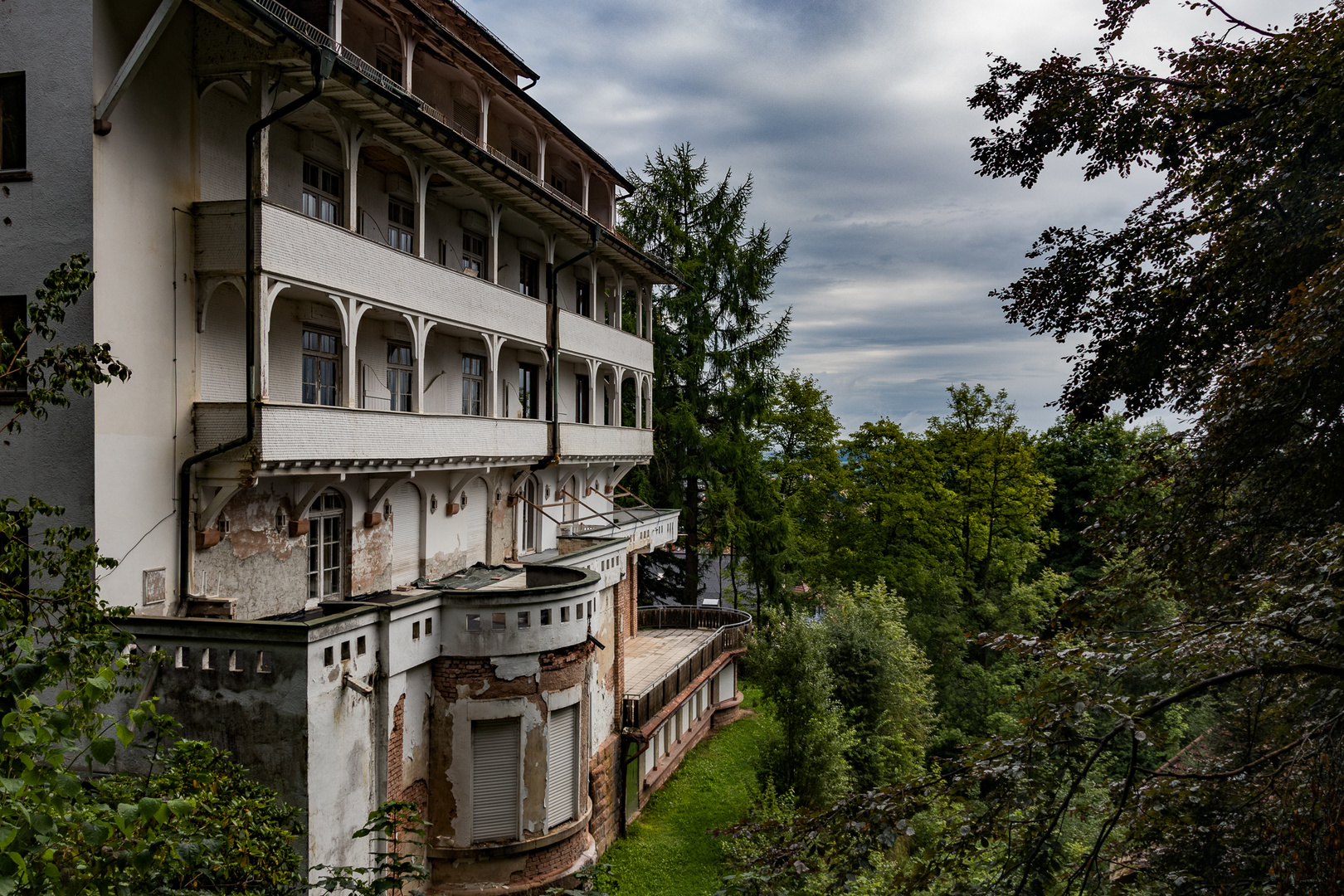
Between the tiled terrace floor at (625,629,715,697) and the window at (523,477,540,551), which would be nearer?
the tiled terrace floor at (625,629,715,697)

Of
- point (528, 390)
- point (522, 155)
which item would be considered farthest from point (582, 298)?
point (522, 155)

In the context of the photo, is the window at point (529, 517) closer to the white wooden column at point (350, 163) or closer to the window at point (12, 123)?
the white wooden column at point (350, 163)

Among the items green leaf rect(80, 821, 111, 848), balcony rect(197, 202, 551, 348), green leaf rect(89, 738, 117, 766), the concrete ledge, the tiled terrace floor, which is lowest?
the concrete ledge

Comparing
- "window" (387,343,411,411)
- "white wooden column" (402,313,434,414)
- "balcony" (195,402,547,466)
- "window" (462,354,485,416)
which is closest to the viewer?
"balcony" (195,402,547,466)

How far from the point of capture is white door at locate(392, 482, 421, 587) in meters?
16.0

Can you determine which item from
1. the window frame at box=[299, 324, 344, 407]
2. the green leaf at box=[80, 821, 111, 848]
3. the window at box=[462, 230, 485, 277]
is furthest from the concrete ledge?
the window at box=[462, 230, 485, 277]

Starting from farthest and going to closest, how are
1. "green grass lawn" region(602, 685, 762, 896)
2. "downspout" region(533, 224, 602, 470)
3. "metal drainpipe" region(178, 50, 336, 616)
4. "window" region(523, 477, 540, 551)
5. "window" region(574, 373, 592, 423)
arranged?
"window" region(574, 373, 592, 423) < "window" region(523, 477, 540, 551) < "downspout" region(533, 224, 602, 470) < "green grass lawn" region(602, 685, 762, 896) < "metal drainpipe" region(178, 50, 336, 616)

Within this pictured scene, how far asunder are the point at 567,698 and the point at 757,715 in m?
16.7

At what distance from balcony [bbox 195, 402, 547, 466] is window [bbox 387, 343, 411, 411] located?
1692mm

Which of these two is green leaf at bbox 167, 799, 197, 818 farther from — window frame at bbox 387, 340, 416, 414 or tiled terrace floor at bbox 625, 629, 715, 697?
tiled terrace floor at bbox 625, 629, 715, 697

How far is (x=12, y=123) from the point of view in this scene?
34.3 ft

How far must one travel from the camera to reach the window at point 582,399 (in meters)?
24.4

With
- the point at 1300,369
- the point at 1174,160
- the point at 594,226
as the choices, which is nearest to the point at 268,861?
the point at 1300,369

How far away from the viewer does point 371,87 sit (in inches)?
479
